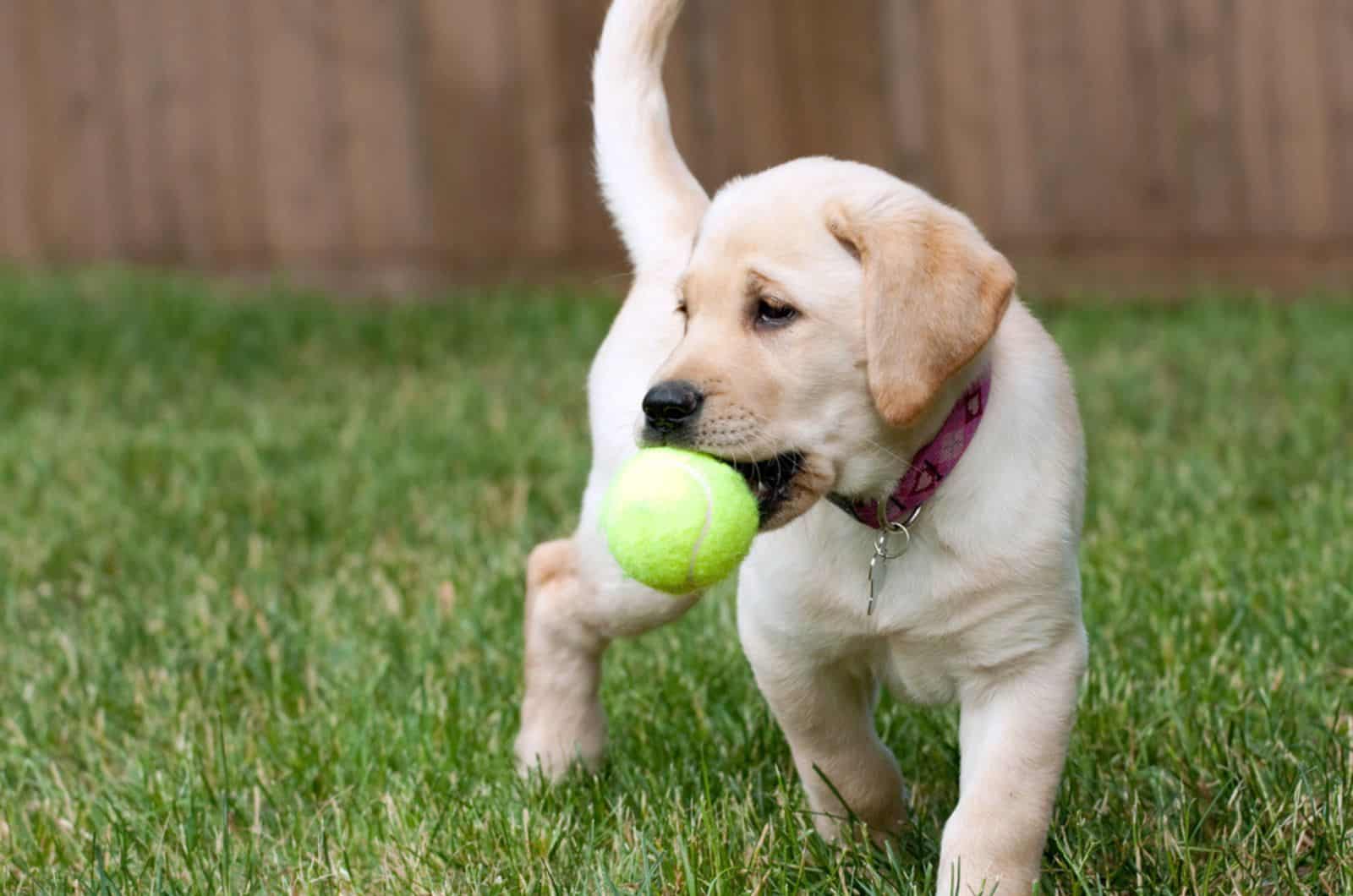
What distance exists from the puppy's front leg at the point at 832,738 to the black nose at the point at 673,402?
0.47 metres

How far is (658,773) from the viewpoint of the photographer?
3.04 meters

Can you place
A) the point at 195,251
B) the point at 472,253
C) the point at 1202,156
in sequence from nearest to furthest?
the point at 1202,156
the point at 472,253
the point at 195,251

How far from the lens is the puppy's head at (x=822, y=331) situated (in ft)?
7.55

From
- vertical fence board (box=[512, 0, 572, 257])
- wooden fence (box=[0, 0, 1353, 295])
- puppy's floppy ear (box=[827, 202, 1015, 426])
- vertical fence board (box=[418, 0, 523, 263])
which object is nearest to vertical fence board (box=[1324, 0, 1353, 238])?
wooden fence (box=[0, 0, 1353, 295])

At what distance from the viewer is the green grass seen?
2.59 metres

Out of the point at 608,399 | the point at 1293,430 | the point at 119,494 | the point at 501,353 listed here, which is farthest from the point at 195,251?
the point at 608,399

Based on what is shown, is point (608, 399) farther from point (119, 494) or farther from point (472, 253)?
point (472, 253)

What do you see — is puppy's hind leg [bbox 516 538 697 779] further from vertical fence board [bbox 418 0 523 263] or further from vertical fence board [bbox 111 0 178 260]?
vertical fence board [bbox 111 0 178 260]

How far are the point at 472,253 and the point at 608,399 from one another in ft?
20.3

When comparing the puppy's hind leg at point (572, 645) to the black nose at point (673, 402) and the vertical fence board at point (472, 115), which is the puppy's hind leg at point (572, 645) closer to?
the black nose at point (673, 402)

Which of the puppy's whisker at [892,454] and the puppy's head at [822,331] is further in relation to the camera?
the puppy's whisker at [892,454]

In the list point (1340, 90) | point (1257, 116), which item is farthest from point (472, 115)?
point (1340, 90)

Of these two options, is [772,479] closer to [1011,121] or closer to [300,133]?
[1011,121]

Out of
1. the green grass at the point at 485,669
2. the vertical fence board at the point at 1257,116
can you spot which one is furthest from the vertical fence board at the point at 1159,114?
the green grass at the point at 485,669
